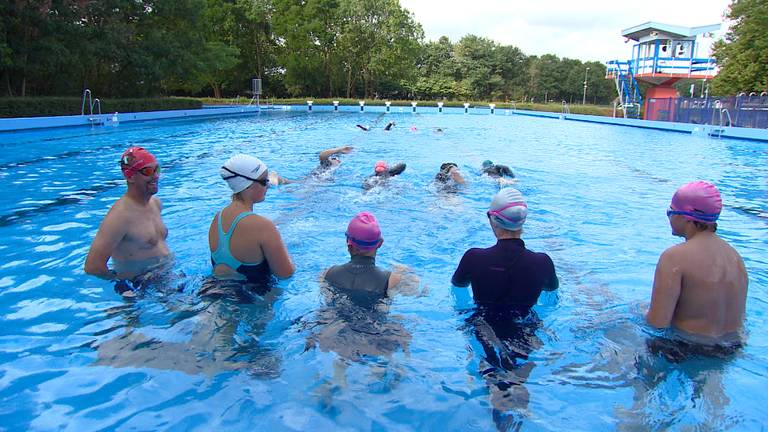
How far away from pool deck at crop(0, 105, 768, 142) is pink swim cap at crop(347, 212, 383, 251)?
18.7 metres

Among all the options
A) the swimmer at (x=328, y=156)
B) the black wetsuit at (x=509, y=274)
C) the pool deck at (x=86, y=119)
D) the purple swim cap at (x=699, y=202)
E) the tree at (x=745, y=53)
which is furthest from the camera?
the tree at (x=745, y=53)

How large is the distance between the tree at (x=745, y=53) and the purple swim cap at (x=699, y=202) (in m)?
37.1

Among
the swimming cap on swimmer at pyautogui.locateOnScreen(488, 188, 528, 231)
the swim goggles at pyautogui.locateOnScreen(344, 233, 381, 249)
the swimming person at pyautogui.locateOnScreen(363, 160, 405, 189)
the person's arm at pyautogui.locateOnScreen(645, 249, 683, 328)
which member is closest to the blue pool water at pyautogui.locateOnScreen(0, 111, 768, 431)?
the person's arm at pyautogui.locateOnScreen(645, 249, 683, 328)

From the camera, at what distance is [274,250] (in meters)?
3.25

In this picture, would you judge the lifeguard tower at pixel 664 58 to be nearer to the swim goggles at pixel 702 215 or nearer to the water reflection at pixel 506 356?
the swim goggles at pixel 702 215

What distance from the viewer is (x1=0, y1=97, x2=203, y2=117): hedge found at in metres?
18.8

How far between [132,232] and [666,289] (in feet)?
11.8

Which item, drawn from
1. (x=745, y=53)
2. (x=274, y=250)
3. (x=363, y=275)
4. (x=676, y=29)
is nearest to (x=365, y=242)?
(x=363, y=275)

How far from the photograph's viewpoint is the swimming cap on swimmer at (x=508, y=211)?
111 inches

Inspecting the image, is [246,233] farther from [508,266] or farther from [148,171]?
[508,266]

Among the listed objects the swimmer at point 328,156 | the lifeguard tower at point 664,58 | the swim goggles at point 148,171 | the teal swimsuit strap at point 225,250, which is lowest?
the teal swimsuit strap at point 225,250

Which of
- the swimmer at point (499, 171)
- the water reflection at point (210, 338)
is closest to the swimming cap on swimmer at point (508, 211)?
the water reflection at point (210, 338)

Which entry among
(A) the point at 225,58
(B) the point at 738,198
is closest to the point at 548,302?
(B) the point at 738,198

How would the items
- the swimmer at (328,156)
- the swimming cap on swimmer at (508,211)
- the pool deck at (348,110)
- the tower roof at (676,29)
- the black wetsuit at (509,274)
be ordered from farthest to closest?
1. the tower roof at (676,29)
2. the pool deck at (348,110)
3. the swimmer at (328,156)
4. the black wetsuit at (509,274)
5. the swimming cap on swimmer at (508,211)
